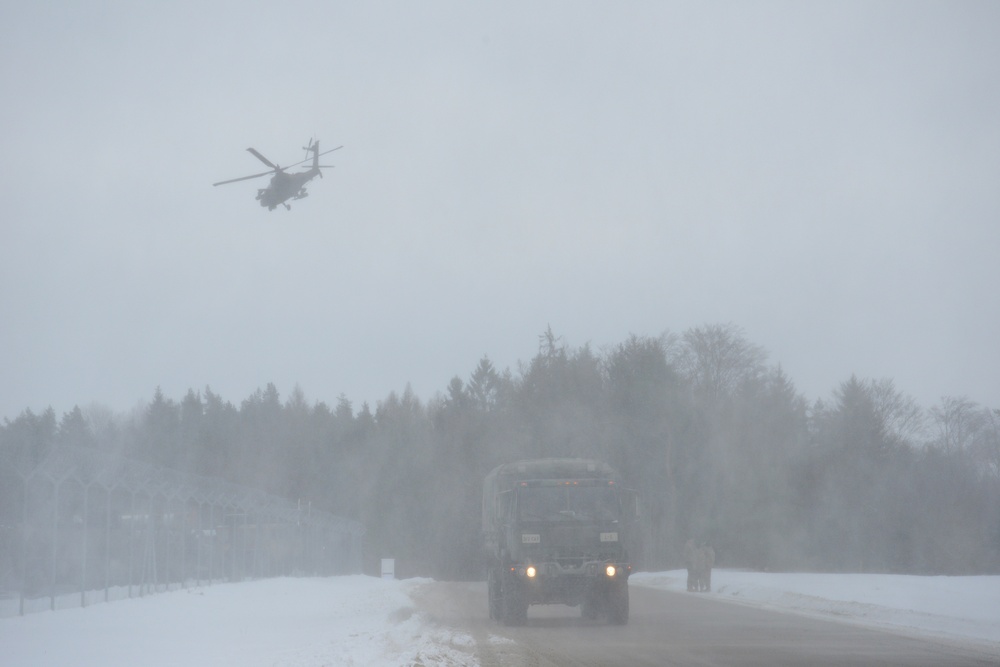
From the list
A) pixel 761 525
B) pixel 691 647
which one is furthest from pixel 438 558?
pixel 691 647

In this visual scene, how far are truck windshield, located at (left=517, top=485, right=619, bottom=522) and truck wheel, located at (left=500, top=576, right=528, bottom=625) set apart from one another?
4.52 feet

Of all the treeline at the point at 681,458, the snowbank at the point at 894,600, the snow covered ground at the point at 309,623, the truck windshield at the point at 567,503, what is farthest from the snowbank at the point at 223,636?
the treeline at the point at 681,458

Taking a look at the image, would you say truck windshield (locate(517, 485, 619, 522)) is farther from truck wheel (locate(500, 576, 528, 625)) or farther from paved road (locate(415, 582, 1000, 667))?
paved road (locate(415, 582, 1000, 667))

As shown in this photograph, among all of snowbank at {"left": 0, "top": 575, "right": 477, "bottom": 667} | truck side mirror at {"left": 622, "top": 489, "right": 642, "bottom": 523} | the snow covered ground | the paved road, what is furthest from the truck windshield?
snowbank at {"left": 0, "top": 575, "right": 477, "bottom": 667}

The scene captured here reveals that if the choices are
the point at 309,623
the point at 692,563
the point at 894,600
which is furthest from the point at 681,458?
the point at 309,623

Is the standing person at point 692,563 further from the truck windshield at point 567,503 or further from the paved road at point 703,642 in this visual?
the truck windshield at point 567,503

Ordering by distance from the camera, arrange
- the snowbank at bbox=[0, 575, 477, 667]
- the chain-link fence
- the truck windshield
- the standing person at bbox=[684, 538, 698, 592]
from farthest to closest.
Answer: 1. the standing person at bbox=[684, 538, 698, 592]
2. the truck windshield
3. the chain-link fence
4. the snowbank at bbox=[0, 575, 477, 667]

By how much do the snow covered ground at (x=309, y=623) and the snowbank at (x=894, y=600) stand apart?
0.03m

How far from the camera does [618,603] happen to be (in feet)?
65.8

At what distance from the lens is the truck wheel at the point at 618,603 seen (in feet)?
65.2

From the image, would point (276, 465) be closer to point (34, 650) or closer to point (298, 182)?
point (298, 182)

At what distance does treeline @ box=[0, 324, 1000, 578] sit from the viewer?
54.0 m

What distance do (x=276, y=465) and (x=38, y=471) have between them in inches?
2906

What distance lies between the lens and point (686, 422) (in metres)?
63.2
